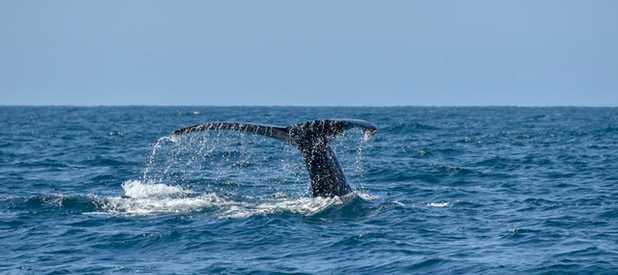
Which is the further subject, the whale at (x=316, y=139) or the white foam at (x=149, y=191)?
the white foam at (x=149, y=191)

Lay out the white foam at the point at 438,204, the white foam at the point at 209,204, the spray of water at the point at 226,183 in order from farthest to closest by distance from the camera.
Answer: the white foam at the point at 438,204 → the spray of water at the point at 226,183 → the white foam at the point at 209,204

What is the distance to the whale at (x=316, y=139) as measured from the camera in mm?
13859

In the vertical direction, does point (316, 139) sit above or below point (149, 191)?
above

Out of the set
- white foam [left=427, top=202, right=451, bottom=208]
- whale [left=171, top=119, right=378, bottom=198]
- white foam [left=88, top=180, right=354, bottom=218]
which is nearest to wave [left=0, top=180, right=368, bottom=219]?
white foam [left=88, top=180, right=354, bottom=218]

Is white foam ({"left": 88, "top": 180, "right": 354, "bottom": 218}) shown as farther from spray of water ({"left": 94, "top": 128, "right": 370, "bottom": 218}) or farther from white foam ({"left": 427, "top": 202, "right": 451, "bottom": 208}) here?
white foam ({"left": 427, "top": 202, "right": 451, "bottom": 208})

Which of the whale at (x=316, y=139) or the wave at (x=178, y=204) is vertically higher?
the whale at (x=316, y=139)

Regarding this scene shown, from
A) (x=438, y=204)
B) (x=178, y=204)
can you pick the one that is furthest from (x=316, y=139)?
(x=178, y=204)

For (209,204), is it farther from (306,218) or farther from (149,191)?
(149,191)

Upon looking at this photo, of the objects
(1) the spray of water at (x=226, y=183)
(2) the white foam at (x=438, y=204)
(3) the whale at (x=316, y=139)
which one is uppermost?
(3) the whale at (x=316, y=139)

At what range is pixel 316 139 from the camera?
14.8 meters

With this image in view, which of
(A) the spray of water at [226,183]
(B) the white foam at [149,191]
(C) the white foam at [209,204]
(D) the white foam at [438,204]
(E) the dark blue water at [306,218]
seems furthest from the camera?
(B) the white foam at [149,191]

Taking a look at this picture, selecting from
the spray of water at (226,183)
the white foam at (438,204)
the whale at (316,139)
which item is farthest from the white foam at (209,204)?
the white foam at (438,204)

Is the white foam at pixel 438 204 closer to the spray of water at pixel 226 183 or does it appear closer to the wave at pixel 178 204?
the wave at pixel 178 204

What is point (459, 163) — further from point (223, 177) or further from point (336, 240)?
point (336, 240)
